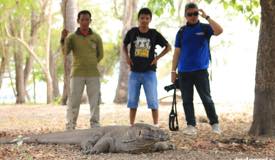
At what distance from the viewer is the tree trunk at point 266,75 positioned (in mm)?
6535

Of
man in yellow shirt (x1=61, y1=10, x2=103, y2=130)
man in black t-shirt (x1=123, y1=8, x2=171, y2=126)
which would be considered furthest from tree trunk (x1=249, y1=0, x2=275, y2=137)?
man in yellow shirt (x1=61, y1=10, x2=103, y2=130)

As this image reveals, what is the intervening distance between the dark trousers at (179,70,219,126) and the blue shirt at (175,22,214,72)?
0.10m

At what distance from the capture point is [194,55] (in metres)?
6.64

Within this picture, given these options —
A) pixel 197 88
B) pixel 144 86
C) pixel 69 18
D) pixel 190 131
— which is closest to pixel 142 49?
pixel 144 86

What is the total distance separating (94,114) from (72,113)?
34 centimetres

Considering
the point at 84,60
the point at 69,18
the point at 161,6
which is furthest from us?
the point at 69,18

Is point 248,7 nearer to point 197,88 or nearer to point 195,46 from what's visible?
point 195,46

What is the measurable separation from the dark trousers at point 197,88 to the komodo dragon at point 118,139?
1.43 m

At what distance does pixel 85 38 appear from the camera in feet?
22.8

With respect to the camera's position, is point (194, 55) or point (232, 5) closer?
point (194, 55)

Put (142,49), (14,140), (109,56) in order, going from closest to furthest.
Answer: (14,140), (142,49), (109,56)

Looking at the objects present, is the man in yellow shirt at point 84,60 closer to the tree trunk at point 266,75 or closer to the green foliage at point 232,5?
the green foliage at point 232,5

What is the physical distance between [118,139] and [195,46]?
1.98 meters

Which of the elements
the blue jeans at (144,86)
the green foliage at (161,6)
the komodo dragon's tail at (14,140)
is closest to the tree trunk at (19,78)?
the green foliage at (161,6)
